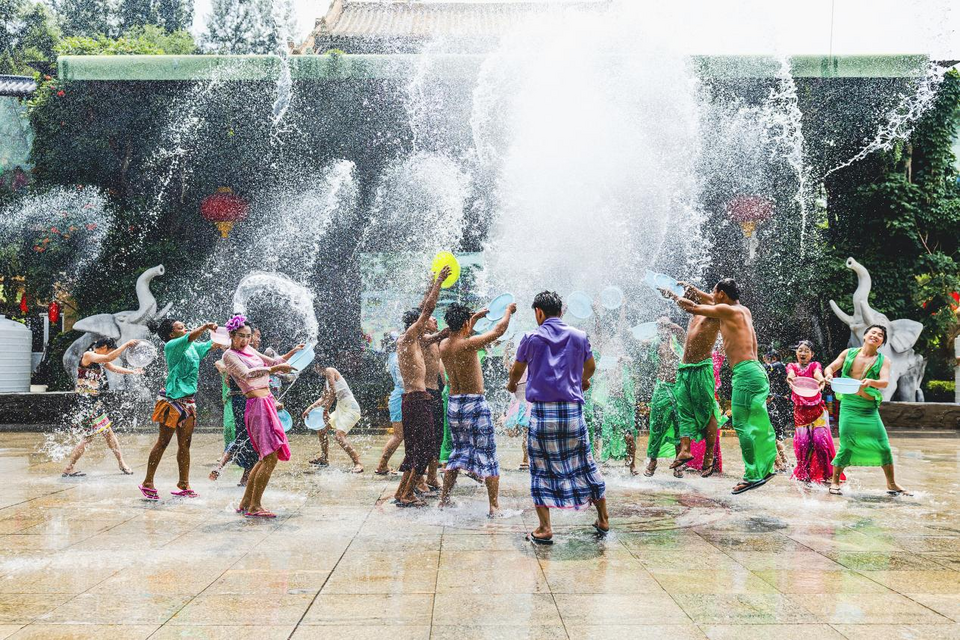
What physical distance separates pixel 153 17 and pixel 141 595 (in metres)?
42.3

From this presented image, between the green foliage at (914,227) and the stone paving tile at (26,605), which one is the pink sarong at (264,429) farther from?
the green foliage at (914,227)

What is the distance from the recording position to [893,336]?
47.1 ft

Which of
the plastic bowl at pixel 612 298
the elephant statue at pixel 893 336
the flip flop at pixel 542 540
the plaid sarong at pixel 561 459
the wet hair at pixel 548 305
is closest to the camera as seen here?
the flip flop at pixel 542 540

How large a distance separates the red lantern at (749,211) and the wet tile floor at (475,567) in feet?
28.4

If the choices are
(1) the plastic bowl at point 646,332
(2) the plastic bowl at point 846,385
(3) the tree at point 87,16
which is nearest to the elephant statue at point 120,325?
(1) the plastic bowl at point 646,332

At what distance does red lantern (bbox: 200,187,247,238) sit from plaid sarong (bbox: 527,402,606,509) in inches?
444

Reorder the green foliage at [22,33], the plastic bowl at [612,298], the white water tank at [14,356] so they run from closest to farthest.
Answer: the plastic bowl at [612,298] → the white water tank at [14,356] → the green foliage at [22,33]

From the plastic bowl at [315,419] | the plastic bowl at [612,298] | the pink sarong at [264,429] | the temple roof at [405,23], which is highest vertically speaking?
the temple roof at [405,23]

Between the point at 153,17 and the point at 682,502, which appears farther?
the point at 153,17

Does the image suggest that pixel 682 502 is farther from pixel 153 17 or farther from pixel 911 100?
pixel 153 17

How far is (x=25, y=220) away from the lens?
48.5 ft

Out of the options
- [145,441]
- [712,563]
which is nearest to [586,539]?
[712,563]

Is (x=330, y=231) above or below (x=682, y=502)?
above

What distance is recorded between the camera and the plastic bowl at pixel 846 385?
Answer: 22.7 ft
